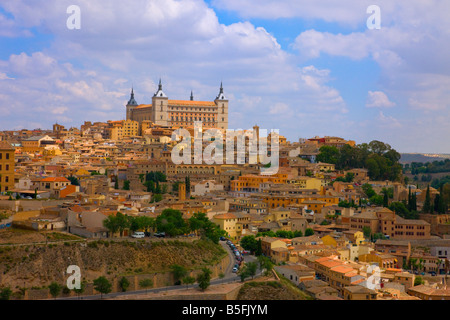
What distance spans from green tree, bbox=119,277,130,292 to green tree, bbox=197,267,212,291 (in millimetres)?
2213

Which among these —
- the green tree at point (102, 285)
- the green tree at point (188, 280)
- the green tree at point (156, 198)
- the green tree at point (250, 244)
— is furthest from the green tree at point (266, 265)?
the green tree at point (156, 198)

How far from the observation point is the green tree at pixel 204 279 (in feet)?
67.1

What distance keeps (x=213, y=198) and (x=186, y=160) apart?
11087mm

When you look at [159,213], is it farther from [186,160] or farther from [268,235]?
[186,160]

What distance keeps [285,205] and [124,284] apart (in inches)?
625

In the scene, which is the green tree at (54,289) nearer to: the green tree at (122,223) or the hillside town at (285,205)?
the hillside town at (285,205)

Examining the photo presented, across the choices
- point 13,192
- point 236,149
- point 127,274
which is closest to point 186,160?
point 236,149

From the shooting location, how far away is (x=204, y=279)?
20625mm

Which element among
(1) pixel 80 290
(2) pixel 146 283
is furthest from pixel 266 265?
(1) pixel 80 290

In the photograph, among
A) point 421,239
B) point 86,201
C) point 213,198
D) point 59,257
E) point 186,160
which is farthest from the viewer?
point 186,160

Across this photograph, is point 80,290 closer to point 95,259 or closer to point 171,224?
point 95,259

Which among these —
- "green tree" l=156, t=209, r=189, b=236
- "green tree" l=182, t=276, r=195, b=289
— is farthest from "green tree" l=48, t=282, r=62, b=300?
"green tree" l=156, t=209, r=189, b=236

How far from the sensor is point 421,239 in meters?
31.6

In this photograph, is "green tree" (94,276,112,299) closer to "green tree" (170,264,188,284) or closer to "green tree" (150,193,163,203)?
"green tree" (170,264,188,284)
